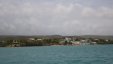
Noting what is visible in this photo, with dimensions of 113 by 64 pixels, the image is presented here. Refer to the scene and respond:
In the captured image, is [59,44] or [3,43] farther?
[59,44]

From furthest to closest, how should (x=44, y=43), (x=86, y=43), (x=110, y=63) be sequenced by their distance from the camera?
(x=86, y=43) → (x=44, y=43) → (x=110, y=63)

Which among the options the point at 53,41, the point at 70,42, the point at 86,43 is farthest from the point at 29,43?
the point at 86,43

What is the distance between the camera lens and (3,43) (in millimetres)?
169625

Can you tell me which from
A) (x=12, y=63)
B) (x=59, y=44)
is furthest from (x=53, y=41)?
(x=12, y=63)

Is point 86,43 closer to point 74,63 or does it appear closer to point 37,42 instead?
point 37,42

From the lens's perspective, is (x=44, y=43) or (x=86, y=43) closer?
(x=44, y=43)

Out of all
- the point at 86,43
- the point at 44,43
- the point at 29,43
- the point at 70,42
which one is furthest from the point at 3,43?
the point at 86,43

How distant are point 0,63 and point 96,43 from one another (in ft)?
499

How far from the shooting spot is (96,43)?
194 meters

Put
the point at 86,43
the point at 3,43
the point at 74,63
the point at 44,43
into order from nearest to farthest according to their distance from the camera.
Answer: the point at 74,63
the point at 3,43
the point at 44,43
the point at 86,43

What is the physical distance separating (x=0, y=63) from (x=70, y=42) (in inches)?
5744

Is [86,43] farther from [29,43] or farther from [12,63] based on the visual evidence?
[12,63]

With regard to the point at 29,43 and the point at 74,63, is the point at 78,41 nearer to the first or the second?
the point at 29,43

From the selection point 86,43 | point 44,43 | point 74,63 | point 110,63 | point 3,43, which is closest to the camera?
point 110,63
